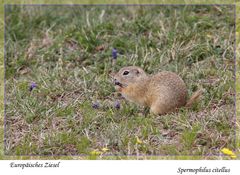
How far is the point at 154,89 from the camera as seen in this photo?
26.9ft

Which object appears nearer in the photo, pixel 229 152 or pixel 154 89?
pixel 229 152

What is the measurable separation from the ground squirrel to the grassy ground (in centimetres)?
15

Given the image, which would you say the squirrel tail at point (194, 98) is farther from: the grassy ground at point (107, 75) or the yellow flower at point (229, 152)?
the yellow flower at point (229, 152)

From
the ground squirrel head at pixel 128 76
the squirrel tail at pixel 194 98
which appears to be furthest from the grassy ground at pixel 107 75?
the ground squirrel head at pixel 128 76

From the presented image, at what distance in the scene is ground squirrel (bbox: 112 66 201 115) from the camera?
26.4 feet

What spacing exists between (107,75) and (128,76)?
79 centimetres

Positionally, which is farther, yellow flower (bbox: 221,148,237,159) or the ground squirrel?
the ground squirrel

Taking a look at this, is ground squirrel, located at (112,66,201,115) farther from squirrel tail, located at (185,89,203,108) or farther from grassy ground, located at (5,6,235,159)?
grassy ground, located at (5,6,235,159)

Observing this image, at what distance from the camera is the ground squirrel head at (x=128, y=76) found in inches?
334

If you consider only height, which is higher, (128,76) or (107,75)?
(128,76)


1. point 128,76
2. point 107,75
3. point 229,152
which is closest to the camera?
point 229,152

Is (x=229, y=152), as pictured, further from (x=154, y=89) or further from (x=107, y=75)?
(x=107, y=75)

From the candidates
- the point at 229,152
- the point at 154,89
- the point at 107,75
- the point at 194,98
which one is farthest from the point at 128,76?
the point at 229,152

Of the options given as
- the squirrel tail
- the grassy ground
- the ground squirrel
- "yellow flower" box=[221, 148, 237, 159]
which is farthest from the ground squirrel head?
"yellow flower" box=[221, 148, 237, 159]
